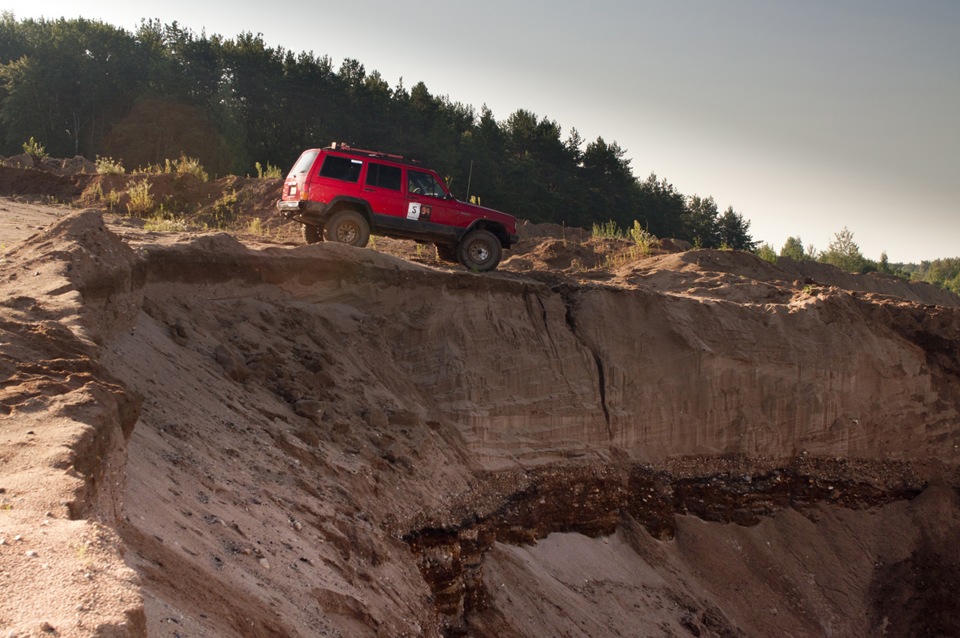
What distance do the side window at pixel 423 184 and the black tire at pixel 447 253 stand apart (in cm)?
99

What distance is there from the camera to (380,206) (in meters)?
14.7

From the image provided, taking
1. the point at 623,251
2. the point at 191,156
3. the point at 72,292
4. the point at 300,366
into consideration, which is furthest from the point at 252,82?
the point at 72,292

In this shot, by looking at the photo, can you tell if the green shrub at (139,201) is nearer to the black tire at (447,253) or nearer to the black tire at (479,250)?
the black tire at (447,253)

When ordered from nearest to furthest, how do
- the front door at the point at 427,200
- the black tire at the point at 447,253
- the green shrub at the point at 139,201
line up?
the front door at the point at 427,200, the black tire at the point at 447,253, the green shrub at the point at 139,201

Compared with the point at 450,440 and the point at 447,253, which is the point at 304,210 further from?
the point at 450,440

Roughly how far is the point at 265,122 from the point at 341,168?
21505 mm

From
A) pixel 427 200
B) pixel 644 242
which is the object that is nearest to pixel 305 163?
pixel 427 200

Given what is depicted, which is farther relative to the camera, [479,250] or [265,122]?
[265,122]

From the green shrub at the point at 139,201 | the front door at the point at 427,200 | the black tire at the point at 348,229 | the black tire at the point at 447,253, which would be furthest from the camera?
the green shrub at the point at 139,201

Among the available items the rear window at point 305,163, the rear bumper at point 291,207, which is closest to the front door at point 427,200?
the rear window at point 305,163

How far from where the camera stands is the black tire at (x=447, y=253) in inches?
615

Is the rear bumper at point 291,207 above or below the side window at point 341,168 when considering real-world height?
below

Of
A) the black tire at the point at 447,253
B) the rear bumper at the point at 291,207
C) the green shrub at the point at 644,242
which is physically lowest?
the black tire at the point at 447,253

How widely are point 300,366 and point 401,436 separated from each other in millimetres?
1512
